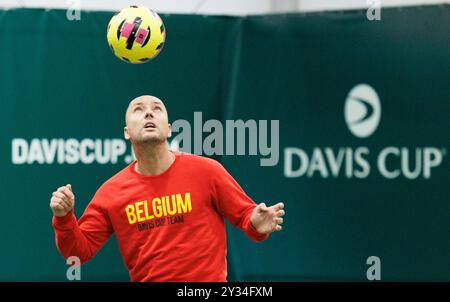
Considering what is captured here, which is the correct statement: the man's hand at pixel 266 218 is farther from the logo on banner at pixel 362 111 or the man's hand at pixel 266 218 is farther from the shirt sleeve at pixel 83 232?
the logo on banner at pixel 362 111

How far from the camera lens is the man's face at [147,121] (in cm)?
554

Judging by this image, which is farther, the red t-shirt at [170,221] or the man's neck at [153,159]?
the man's neck at [153,159]

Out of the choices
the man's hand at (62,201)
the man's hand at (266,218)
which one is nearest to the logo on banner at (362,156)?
the man's hand at (266,218)

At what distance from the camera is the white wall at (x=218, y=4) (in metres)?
9.95

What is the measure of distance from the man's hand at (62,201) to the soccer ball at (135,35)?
4.37 feet

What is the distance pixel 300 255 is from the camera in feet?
27.1

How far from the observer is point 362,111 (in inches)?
320

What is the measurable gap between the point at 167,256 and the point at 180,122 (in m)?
2.95
